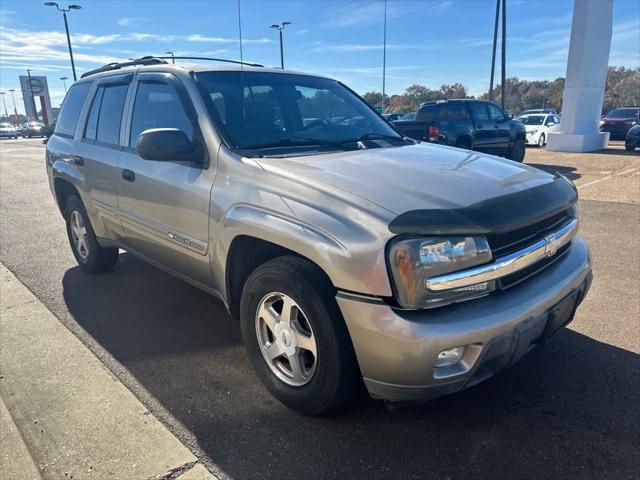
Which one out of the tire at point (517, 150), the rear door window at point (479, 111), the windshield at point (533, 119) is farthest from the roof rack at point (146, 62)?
the windshield at point (533, 119)

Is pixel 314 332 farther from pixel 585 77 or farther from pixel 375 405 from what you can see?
pixel 585 77

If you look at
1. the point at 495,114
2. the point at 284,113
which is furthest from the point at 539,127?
the point at 284,113

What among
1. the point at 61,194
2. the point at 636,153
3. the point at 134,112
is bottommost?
the point at 636,153

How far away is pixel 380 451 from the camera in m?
2.41

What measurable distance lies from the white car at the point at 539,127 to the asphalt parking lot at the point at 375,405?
17932 mm

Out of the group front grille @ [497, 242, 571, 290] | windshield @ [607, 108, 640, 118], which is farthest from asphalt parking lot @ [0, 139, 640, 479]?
windshield @ [607, 108, 640, 118]

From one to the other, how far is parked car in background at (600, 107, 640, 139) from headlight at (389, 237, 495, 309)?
24.2m

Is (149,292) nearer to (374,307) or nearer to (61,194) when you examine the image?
(61,194)

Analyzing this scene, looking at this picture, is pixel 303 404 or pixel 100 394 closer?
pixel 303 404

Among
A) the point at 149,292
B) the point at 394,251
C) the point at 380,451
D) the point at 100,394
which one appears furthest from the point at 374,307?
the point at 149,292

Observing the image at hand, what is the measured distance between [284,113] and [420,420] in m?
2.15

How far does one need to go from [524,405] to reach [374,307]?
1.23 metres

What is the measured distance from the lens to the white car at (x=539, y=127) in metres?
20.9

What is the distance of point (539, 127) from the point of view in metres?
20.9
